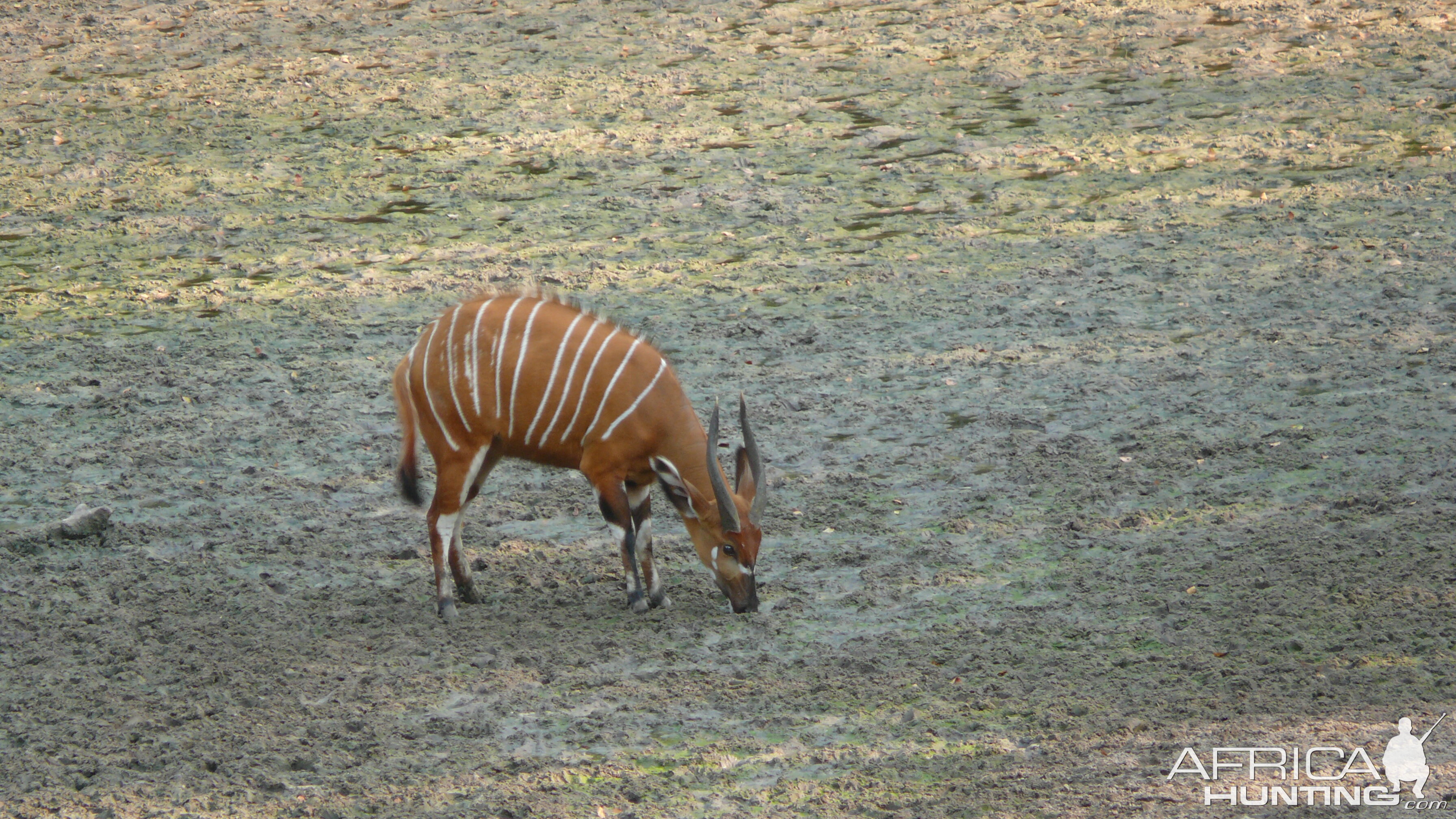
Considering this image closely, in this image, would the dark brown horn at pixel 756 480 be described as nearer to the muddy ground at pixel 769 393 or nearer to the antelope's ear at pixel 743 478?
the antelope's ear at pixel 743 478

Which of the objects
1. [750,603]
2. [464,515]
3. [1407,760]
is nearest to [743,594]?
[750,603]

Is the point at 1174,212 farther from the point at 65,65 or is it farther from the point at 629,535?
the point at 65,65

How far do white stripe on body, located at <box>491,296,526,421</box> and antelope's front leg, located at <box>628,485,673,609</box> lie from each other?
2.18 ft

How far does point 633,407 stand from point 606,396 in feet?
0.38

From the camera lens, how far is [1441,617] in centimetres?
555

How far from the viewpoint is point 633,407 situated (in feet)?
19.2

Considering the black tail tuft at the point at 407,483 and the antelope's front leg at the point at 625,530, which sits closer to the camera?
the antelope's front leg at the point at 625,530

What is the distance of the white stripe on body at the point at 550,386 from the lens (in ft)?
19.1

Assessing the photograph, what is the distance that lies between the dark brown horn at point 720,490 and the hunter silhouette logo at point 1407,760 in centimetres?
244

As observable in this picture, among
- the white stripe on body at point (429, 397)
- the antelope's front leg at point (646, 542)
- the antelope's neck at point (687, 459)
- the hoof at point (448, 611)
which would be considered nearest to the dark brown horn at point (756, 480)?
the antelope's neck at point (687, 459)

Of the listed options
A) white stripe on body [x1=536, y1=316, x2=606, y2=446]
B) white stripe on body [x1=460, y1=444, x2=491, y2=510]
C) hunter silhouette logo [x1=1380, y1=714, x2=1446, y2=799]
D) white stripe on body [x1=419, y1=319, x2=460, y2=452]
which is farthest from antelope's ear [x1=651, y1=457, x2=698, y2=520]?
hunter silhouette logo [x1=1380, y1=714, x2=1446, y2=799]

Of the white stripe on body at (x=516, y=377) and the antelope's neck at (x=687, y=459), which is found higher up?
the white stripe on body at (x=516, y=377)

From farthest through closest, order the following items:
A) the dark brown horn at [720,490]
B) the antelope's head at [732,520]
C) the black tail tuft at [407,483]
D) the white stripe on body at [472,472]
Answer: the black tail tuft at [407,483], the white stripe on body at [472,472], the antelope's head at [732,520], the dark brown horn at [720,490]
